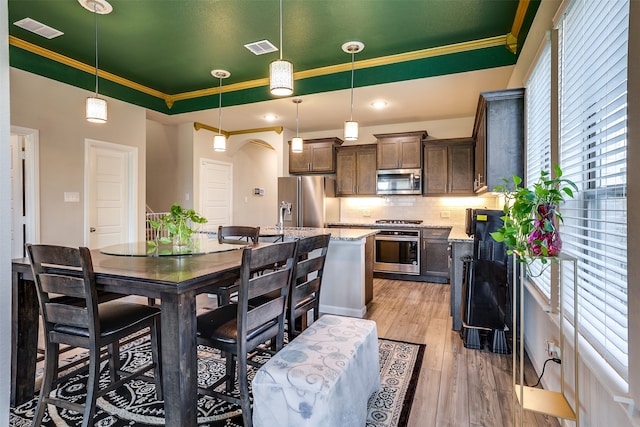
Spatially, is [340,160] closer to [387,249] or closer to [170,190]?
[387,249]

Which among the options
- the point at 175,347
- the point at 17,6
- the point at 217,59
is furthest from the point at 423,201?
the point at 17,6

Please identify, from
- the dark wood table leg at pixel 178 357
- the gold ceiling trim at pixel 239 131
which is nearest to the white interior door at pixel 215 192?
the gold ceiling trim at pixel 239 131

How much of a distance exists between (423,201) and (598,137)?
4.63 m

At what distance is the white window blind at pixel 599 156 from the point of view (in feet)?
4.02

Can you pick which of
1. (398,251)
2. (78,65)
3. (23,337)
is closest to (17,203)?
(78,65)

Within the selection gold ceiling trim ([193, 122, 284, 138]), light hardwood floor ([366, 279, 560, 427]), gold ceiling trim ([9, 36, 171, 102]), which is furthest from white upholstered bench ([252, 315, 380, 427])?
gold ceiling trim ([193, 122, 284, 138])

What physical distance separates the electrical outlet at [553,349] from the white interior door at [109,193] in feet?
16.4

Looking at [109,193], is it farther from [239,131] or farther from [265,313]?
[265,313]

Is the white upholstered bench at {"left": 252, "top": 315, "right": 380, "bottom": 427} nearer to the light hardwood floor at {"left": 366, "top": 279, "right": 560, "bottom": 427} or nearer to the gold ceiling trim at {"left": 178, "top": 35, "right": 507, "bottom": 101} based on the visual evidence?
the light hardwood floor at {"left": 366, "top": 279, "right": 560, "bottom": 427}

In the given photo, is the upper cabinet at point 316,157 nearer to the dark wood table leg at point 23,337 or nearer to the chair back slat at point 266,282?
the chair back slat at point 266,282

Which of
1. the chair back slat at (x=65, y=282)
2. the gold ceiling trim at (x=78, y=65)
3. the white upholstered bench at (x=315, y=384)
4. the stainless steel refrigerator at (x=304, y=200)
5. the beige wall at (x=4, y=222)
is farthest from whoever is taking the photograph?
the stainless steel refrigerator at (x=304, y=200)

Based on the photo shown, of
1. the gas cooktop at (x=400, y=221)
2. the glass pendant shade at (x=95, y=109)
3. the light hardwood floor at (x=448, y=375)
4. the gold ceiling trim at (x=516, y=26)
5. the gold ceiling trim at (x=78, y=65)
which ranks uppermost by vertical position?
the gold ceiling trim at (x=78, y=65)

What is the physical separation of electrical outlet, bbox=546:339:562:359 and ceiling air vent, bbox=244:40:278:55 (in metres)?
3.51

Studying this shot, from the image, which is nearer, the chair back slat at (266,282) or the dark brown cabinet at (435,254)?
the chair back slat at (266,282)
